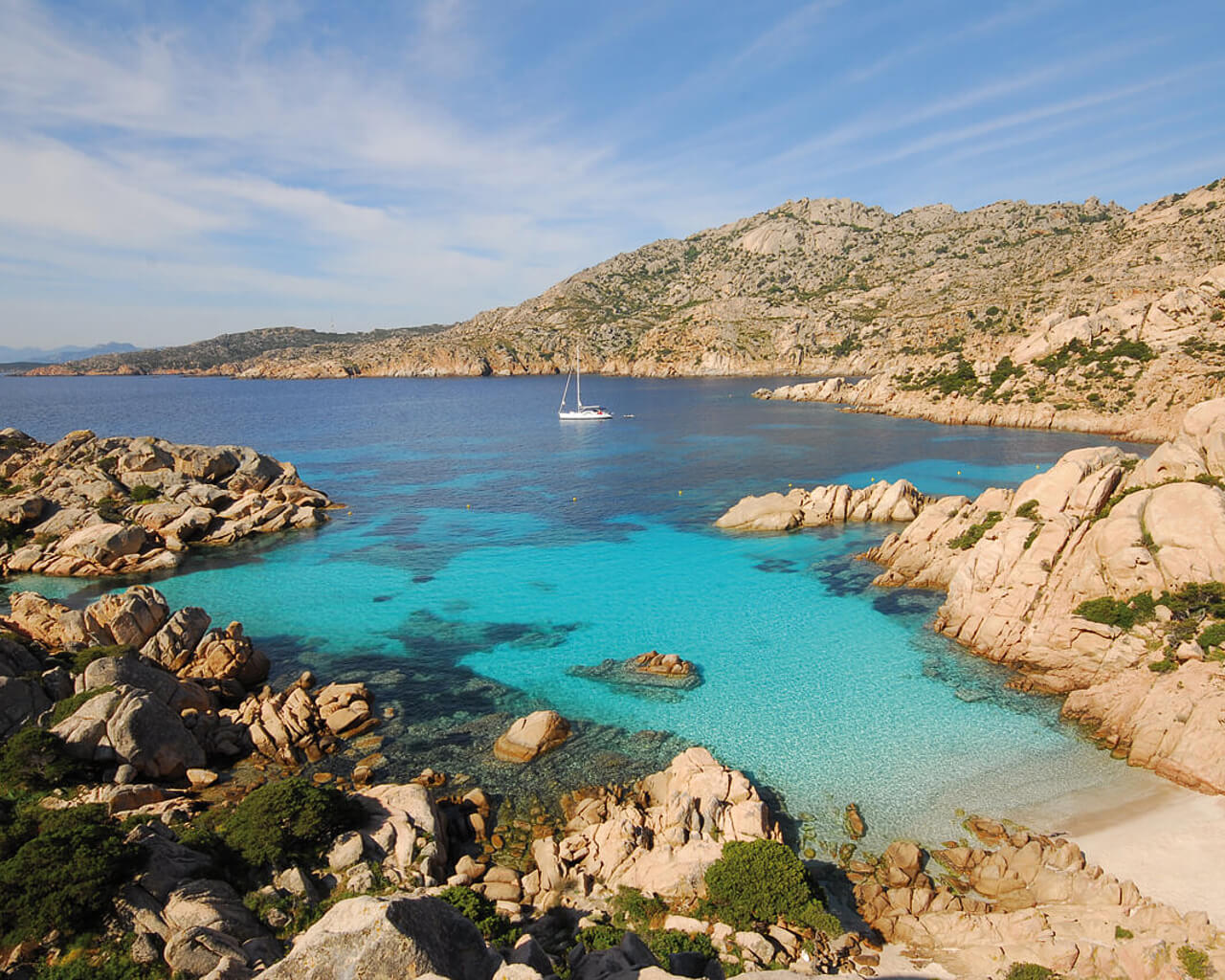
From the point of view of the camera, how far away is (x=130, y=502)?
190 ft

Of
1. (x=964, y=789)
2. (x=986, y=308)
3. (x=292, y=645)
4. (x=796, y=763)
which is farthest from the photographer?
(x=986, y=308)

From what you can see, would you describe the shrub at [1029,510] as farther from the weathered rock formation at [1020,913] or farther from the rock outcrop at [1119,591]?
the weathered rock formation at [1020,913]

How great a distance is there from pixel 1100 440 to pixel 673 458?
5422cm

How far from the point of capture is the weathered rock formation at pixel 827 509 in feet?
179

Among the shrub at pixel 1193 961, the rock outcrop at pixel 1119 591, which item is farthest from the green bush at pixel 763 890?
the rock outcrop at pixel 1119 591

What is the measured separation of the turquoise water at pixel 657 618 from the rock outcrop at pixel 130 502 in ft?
10.8

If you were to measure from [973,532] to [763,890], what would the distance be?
100 feet

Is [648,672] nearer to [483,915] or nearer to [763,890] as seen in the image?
[763,890]

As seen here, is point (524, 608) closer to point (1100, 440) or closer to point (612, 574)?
point (612, 574)

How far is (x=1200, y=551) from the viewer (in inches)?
1120

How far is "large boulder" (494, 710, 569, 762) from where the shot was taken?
982 inches

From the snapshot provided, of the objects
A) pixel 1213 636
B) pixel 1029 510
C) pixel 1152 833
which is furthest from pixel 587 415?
pixel 1152 833

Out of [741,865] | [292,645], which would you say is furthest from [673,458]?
[741,865]

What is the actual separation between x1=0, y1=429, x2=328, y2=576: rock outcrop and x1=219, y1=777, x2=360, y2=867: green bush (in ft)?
121
